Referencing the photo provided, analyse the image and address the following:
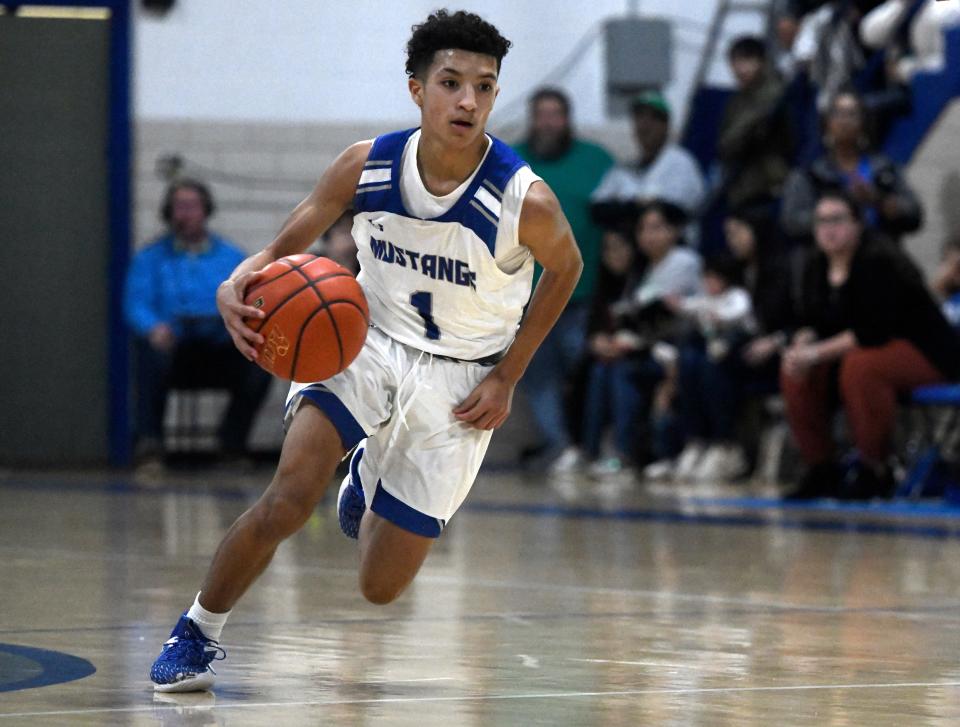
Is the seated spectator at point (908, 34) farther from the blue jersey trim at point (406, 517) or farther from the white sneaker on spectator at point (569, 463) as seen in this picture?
the blue jersey trim at point (406, 517)

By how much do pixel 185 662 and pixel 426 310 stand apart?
102 cm

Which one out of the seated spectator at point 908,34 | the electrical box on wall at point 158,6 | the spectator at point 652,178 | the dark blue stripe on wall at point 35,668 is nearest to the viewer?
the dark blue stripe on wall at point 35,668

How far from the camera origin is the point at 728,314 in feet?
33.6

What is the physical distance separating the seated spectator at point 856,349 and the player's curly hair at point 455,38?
4970mm

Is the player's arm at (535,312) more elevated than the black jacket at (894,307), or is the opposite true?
the player's arm at (535,312)

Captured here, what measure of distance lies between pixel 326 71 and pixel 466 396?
8639 millimetres

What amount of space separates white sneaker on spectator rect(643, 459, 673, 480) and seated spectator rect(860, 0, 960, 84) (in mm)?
2618

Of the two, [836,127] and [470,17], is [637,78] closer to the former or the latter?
[836,127]

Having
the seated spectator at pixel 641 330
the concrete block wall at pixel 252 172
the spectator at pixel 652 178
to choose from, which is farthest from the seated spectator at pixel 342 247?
the spectator at pixel 652 178

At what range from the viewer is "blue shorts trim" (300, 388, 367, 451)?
3990 millimetres

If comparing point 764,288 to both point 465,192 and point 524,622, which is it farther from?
point 465,192

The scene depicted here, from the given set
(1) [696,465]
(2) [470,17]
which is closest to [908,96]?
(1) [696,465]

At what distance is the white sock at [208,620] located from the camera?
150 inches

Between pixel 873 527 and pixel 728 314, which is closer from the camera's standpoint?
pixel 873 527
